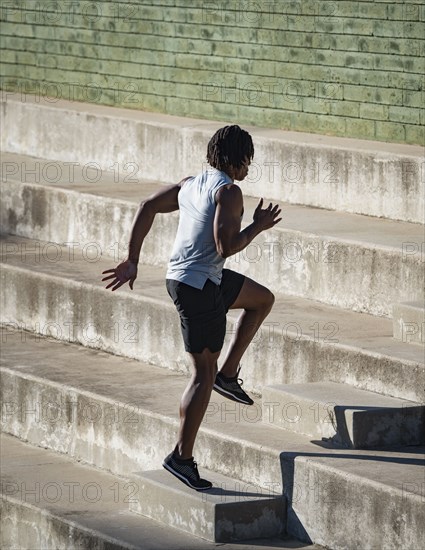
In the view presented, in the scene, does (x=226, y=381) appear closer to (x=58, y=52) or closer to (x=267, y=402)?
(x=267, y=402)

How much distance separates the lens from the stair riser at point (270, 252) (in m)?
8.66

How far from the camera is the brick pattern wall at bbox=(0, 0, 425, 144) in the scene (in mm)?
10297

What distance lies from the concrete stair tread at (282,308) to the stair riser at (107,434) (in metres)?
0.80

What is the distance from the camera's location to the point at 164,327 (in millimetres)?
8898

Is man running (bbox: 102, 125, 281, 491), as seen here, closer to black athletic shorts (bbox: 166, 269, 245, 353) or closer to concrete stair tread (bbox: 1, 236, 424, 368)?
black athletic shorts (bbox: 166, 269, 245, 353)

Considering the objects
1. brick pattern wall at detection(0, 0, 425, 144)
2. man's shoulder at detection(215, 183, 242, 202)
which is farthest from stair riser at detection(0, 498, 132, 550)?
brick pattern wall at detection(0, 0, 425, 144)

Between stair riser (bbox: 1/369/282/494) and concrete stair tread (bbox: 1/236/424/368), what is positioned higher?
concrete stair tread (bbox: 1/236/424/368)

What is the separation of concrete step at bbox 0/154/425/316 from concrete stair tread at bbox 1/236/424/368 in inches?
3.8

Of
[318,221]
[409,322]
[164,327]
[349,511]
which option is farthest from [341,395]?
[318,221]

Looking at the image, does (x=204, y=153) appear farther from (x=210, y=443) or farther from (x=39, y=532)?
(x=39, y=532)

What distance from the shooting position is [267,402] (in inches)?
305

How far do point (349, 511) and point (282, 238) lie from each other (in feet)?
8.69

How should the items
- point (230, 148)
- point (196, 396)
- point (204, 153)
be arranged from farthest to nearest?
point (204, 153), point (196, 396), point (230, 148)

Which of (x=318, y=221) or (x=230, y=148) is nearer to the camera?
(x=230, y=148)
